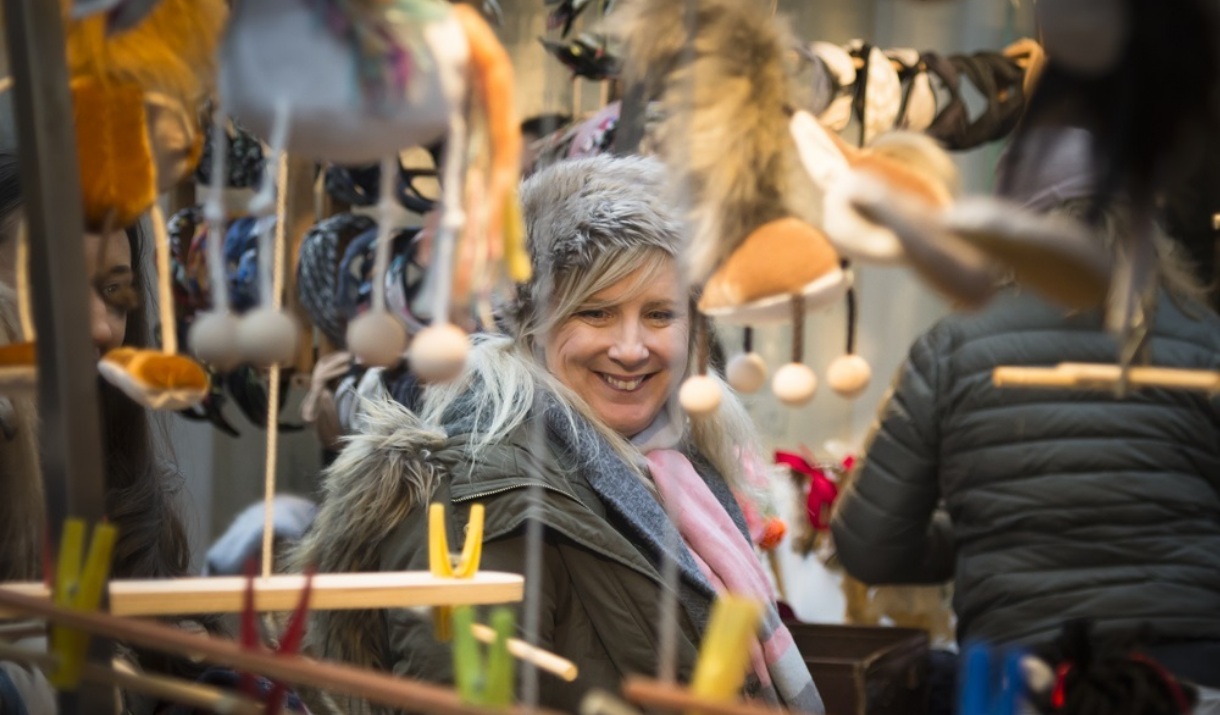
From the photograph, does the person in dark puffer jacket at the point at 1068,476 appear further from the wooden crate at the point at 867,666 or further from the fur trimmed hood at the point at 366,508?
the fur trimmed hood at the point at 366,508

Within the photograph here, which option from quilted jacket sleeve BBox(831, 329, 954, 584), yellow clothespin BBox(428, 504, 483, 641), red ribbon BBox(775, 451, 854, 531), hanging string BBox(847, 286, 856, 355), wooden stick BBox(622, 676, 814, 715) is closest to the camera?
wooden stick BBox(622, 676, 814, 715)

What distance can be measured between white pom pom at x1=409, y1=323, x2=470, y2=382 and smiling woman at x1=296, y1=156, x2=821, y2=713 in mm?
647

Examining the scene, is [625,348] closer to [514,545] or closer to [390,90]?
[514,545]

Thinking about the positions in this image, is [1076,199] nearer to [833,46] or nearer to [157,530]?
[157,530]

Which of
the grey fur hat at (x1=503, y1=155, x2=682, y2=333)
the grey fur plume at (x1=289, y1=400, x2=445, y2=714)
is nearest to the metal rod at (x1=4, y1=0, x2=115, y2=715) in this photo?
the grey fur plume at (x1=289, y1=400, x2=445, y2=714)

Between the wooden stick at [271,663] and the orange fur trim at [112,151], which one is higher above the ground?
the orange fur trim at [112,151]

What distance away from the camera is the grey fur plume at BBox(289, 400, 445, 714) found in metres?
1.47

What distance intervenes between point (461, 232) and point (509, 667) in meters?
0.22

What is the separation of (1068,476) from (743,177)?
1038mm

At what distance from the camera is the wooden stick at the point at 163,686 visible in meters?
0.76

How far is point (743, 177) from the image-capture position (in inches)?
30.3

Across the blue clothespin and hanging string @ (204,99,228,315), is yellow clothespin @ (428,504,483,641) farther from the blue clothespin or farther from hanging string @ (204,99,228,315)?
the blue clothespin

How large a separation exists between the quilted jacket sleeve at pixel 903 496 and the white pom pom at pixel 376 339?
109cm

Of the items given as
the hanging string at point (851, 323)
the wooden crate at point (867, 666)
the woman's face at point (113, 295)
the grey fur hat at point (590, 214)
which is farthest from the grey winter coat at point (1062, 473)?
the woman's face at point (113, 295)
